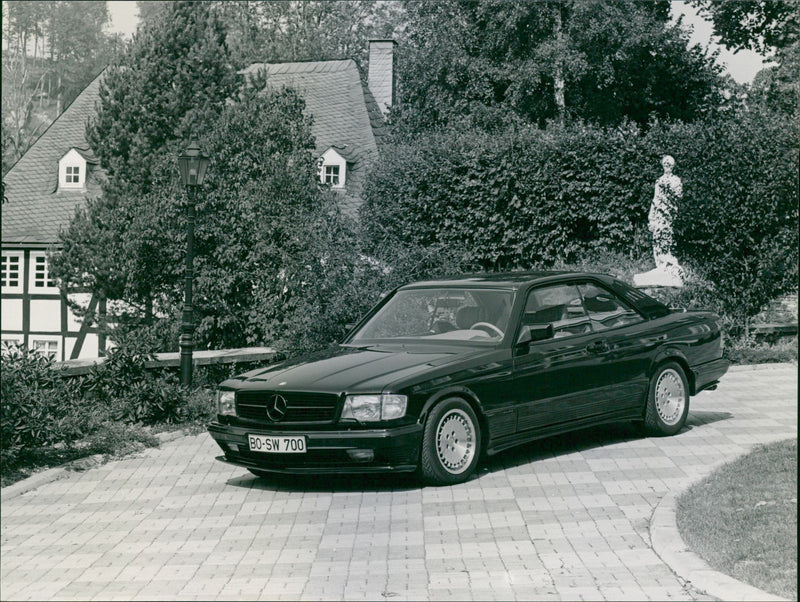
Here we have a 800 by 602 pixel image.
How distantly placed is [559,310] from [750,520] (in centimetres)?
311

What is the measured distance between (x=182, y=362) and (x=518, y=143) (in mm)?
12148

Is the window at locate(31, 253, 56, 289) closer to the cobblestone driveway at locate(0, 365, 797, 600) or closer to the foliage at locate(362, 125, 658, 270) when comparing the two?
the foliage at locate(362, 125, 658, 270)

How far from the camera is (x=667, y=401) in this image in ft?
34.9

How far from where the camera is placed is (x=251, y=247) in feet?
63.5

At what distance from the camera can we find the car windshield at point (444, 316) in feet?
31.2

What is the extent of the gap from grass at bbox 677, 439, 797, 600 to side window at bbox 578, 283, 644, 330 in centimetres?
169

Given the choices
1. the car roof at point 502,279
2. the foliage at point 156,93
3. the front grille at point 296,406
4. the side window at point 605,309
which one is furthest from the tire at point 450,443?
the foliage at point 156,93

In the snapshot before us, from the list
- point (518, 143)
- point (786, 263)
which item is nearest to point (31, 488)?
point (786, 263)

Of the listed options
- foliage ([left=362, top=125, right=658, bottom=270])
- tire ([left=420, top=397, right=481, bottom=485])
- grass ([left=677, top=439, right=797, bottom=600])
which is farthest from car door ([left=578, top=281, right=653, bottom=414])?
foliage ([left=362, top=125, right=658, bottom=270])

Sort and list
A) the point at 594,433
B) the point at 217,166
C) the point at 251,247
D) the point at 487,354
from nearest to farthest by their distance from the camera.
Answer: the point at 487,354 → the point at 594,433 → the point at 251,247 → the point at 217,166

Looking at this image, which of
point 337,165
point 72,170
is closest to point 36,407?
point 337,165

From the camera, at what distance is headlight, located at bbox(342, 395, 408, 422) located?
8297mm

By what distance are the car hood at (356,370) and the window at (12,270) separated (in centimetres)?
3144

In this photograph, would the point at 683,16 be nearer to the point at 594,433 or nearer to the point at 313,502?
the point at 594,433
